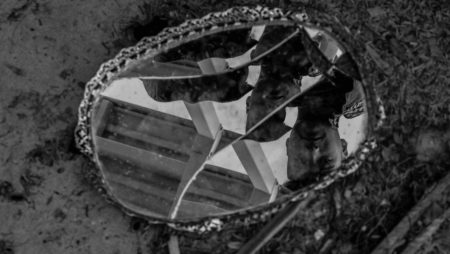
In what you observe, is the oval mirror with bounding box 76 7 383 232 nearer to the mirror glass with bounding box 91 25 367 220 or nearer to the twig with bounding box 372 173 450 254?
the mirror glass with bounding box 91 25 367 220

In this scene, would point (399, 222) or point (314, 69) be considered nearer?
point (314, 69)

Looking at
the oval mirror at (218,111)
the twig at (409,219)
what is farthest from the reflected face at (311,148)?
the twig at (409,219)

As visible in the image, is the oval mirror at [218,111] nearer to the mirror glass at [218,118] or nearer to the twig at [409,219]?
the mirror glass at [218,118]

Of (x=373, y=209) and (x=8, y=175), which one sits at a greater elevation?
(x=8, y=175)

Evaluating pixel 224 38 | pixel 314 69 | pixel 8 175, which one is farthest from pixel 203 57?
pixel 8 175

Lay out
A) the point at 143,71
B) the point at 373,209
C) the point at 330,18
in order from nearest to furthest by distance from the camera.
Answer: the point at 143,71 < the point at 330,18 < the point at 373,209

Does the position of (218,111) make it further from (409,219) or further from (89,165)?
(409,219)

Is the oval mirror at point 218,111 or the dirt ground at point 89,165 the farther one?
the dirt ground at point 89,165

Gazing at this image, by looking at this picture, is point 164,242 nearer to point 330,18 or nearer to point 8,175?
point 8,175
